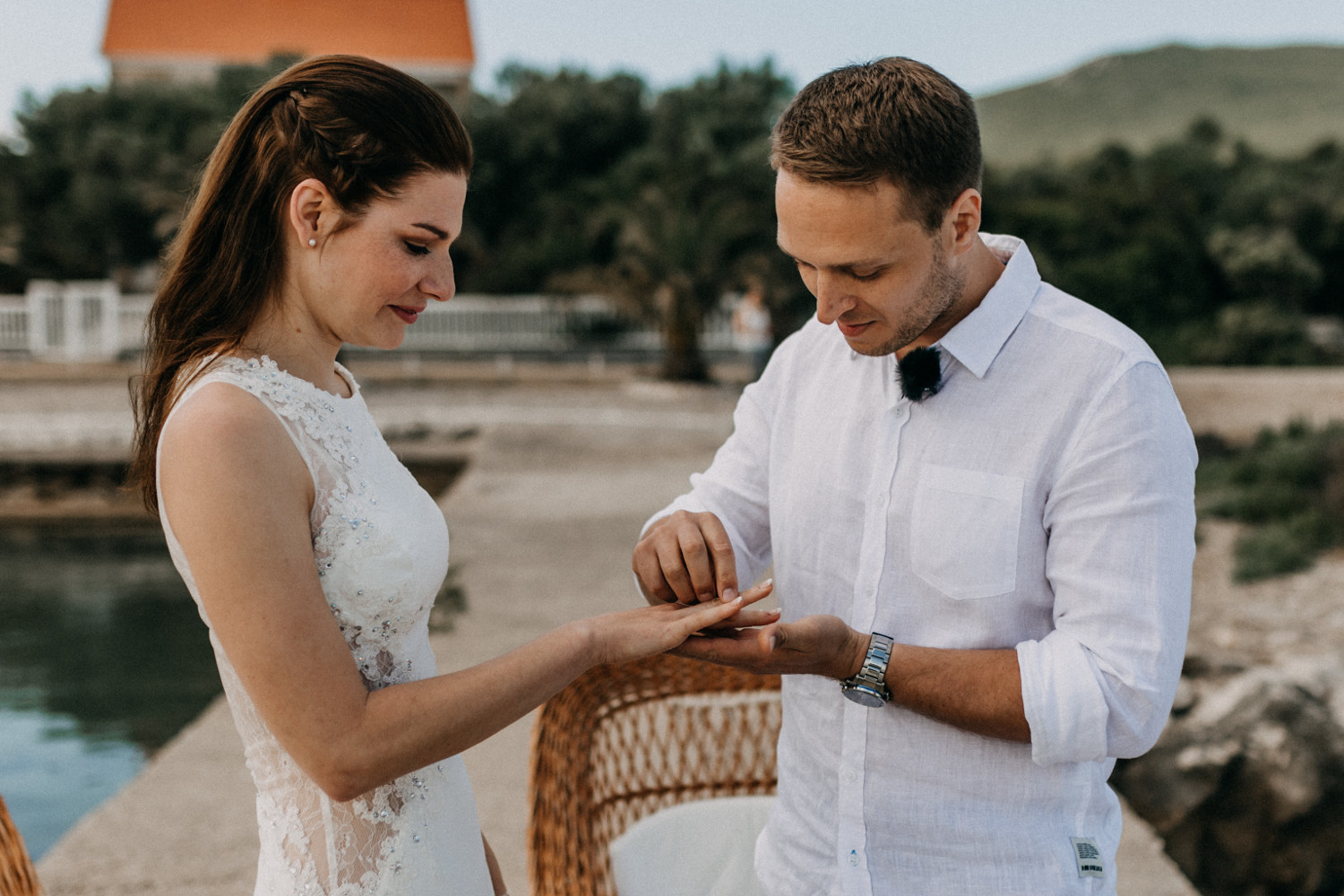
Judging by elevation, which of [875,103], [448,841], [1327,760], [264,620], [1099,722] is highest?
[875,103]

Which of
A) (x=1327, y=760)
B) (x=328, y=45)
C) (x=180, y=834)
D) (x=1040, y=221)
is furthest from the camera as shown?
(x=328, y=45)

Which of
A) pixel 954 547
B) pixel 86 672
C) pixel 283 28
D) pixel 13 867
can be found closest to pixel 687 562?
pixel 954 547

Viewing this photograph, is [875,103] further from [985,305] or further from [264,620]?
[264,620]

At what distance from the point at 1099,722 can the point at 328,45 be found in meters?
43.9

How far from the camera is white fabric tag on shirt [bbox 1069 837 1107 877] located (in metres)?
1.59

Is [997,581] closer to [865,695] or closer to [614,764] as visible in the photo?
[865,695]

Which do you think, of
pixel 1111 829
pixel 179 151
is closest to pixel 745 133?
pixel 179 151

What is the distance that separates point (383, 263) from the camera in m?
1.40

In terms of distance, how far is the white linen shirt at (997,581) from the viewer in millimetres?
1476

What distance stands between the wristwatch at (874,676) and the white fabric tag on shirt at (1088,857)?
1.14 feet

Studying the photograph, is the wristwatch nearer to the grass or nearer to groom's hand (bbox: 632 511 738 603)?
groom's hand (bbox: 632 511 738 603)

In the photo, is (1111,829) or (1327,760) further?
(1327,760)

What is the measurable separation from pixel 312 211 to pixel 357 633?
0.52m

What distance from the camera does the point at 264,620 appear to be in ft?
3.99
